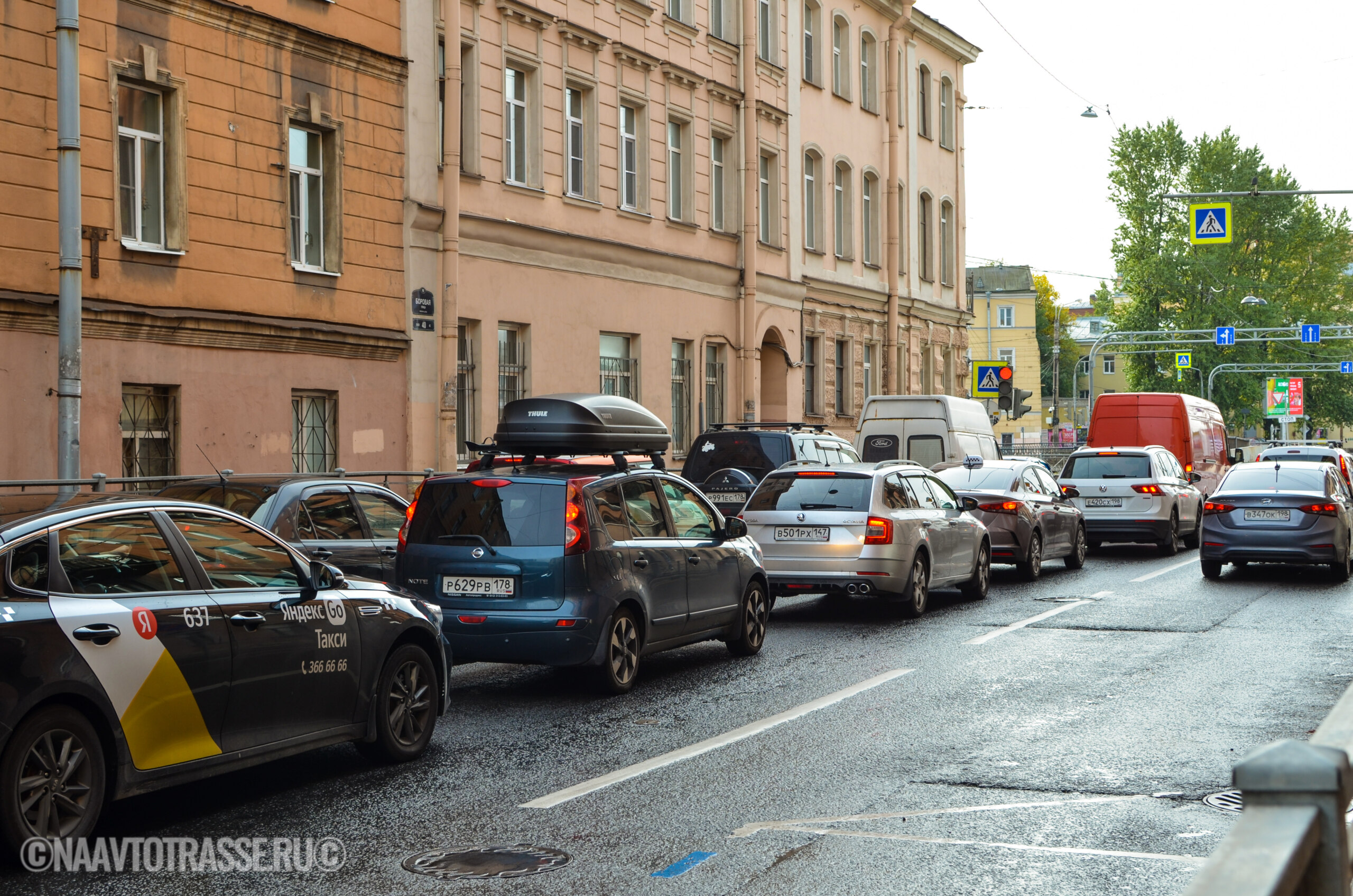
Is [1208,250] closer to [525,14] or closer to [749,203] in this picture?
[749,203]

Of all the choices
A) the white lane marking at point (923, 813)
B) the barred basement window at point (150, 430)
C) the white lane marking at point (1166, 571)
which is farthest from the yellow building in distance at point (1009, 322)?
the white lane marking at point (923, 813)

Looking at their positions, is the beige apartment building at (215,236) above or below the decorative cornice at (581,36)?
below

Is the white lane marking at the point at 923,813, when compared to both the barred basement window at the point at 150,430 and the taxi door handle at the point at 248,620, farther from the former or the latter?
the barred basement window at the point at 150,430

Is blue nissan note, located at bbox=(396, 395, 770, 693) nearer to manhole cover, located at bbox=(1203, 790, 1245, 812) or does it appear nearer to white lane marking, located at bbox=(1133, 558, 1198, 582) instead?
manhole cover, located at bbox=(1203, 790, 1245, 812)

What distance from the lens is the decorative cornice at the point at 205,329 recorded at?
15.8 metres

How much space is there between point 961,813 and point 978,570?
10.4 m

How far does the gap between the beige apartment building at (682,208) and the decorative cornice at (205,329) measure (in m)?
1.10

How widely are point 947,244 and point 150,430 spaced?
29.4 meters

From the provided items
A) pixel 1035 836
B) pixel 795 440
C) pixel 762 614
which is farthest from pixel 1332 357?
pixel 1035 836

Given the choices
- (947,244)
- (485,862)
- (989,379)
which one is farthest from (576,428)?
(947,244)

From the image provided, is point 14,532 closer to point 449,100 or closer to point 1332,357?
point 449,100

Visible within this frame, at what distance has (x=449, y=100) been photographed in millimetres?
21812

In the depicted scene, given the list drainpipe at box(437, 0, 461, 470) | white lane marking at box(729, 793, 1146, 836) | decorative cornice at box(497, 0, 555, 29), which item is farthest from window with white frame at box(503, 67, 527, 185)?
white lane marking at box(729, 793, 1146, 836)

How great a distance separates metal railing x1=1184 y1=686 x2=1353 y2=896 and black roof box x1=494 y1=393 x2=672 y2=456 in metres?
10.6
